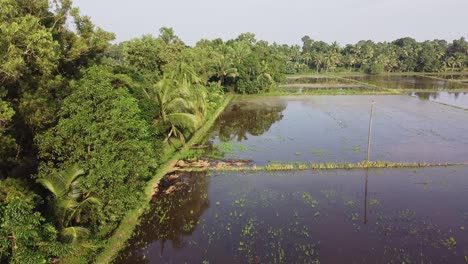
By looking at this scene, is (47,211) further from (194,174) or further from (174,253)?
(194,174)

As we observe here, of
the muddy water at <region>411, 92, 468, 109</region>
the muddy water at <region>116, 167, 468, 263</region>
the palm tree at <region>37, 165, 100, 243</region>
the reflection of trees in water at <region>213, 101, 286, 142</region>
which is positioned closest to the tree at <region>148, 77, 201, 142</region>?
the muddy water at <region>116, 167, 468, 263</region>

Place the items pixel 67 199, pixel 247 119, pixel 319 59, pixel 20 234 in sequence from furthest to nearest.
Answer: pixel 319 59
pixel 247 119
pixel 67 199
pixel 20 234

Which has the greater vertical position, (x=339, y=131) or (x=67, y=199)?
(x=67, y=199)

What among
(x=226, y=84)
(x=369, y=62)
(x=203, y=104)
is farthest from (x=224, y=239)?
(x=369, y=62)

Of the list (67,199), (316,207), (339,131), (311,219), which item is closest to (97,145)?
(67,199)

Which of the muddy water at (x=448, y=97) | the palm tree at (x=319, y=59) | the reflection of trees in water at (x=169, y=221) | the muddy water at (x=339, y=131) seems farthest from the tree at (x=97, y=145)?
the palm tree at (x=319, y=59)

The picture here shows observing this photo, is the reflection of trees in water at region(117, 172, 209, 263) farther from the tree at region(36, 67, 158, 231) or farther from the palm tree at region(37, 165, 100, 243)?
the palm tree at region(37, 165, 100, 243)

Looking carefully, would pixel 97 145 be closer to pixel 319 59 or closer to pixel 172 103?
pixel 172 103
